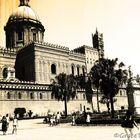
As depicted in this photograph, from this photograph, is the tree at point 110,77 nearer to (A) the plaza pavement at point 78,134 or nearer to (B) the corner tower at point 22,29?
(A) the plaza pavement at point 78,134

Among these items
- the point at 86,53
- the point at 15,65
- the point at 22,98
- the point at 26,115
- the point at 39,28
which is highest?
the point at 39,28

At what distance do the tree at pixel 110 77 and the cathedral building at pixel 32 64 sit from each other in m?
19.7

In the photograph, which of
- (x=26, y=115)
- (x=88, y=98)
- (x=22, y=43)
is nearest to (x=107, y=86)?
(x=26, y=115)

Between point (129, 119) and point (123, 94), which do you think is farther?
point (123, 94)

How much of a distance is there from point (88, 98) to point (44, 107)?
14205mm

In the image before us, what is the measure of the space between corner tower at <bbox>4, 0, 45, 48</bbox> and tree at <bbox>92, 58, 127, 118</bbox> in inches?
1494

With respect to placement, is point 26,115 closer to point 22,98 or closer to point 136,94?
point 22,98

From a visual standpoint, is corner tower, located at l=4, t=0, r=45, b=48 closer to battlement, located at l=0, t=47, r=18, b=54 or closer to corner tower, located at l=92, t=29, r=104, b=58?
battlement, located at l=0, t=47, r=18, b=54

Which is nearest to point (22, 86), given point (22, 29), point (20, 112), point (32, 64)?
point (20, 112)

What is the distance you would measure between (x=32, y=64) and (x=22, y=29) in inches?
590

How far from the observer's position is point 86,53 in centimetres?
7681

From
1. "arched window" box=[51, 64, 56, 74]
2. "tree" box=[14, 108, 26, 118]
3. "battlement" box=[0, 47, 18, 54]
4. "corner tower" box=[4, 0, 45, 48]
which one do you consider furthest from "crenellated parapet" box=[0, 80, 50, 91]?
"corner tower" box=[4, 0, 45, 48]

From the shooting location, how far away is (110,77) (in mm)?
34094

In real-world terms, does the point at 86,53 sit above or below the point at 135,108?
above
